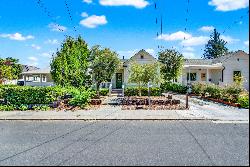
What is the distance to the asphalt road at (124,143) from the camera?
351 inches

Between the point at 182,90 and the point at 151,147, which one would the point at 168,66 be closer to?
the point at 182,90

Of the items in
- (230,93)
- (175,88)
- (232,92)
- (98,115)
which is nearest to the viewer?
(98,115)

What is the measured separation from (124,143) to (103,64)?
22.1 metres

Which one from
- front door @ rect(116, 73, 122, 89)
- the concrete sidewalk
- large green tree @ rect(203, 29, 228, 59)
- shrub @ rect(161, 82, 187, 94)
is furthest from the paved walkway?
large green tree @ rect(203, 29, 228, 59)

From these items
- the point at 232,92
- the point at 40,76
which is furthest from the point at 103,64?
the point at 40,76

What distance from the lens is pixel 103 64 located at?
32719mm

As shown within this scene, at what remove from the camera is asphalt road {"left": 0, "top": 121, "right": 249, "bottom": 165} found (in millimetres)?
8906

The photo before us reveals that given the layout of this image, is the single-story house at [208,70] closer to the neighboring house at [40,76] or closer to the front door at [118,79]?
the front door at [118,79]

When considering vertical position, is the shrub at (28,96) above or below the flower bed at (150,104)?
above

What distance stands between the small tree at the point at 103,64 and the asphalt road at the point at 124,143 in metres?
17.2

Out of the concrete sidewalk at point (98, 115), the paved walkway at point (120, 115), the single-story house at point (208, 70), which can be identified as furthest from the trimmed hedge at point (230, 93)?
the single-story house at point (208, 70)

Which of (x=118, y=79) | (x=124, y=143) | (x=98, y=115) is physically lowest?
(x=124, y=143)

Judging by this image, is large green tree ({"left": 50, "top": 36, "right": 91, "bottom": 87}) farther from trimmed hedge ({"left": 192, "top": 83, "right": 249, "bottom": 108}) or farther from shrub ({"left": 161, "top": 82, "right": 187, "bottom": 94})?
trimmed hedge ({"left": 192, "top": 83, "right": 249, "bottom": 108})

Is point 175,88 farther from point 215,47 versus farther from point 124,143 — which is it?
point 215,47
